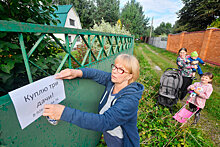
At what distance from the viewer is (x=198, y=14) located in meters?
21.4

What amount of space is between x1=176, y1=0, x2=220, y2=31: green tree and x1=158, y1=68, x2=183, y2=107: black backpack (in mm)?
21305

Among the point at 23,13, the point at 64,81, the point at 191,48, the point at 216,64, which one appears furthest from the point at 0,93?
the point at 191,48

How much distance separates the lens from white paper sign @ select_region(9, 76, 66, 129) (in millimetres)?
755

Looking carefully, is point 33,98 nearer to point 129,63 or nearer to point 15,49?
point 15,49

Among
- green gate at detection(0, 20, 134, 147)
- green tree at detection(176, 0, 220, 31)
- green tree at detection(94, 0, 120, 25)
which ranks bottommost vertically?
green gate at detection(0, 20, 134, 147)

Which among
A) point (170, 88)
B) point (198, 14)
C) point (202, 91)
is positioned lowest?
point (170, 88)

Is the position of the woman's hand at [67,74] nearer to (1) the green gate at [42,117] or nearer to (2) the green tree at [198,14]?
(1) the green gate at [42,117]

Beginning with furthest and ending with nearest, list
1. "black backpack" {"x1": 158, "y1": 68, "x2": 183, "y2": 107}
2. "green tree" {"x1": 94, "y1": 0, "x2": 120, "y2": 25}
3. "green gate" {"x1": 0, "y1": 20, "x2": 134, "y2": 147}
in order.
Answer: "green tree" {"x1": 94, "y1": 0, "x2": 120, "y2": 25} → "black backpack" {"x1": 158, "y1": 68, "x2": 183, "y2": 107} → "green gate" {"x1": 0, "y1": 20, "x2": 134, "y2": 147}

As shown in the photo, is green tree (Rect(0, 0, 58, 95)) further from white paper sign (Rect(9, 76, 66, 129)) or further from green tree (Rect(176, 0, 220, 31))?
green tree (Rect(176, 0, 220, 31))

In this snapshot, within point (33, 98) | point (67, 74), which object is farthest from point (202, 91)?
point (33, 98)

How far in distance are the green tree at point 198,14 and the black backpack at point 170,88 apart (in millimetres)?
21305

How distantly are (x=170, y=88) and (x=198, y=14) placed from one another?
25.8 m

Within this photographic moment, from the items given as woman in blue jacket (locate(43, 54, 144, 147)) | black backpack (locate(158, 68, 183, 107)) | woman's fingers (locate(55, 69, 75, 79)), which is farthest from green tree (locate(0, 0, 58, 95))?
black backpack (locate(158, 68, 183, 107))

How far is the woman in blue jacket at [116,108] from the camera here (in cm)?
86
